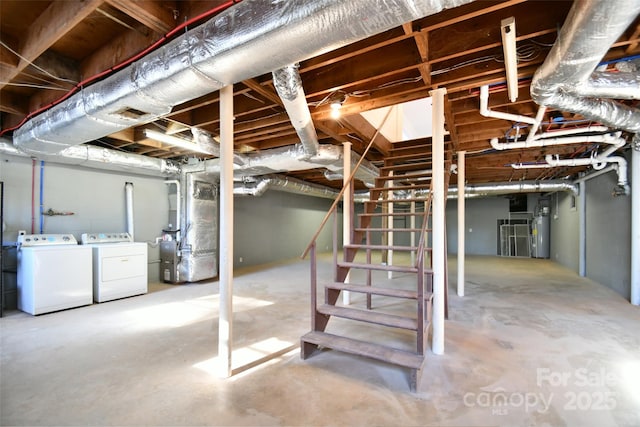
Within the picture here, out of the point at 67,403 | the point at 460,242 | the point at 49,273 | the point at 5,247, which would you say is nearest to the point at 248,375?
the point at 67,403

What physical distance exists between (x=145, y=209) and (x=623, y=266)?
27.7ft

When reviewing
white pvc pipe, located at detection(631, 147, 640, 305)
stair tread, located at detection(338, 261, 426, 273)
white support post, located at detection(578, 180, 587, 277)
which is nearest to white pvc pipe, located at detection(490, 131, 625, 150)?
white pvc pipe, located at detection(631, 147, 640, 305)

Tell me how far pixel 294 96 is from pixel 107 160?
3.58 m

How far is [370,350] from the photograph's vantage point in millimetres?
2258

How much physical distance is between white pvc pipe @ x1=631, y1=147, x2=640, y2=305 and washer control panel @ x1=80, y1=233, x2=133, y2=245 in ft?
26.0

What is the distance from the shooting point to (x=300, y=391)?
2025 millimetres

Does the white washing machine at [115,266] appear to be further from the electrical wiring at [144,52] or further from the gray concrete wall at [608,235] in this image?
the gray concrete wall at [608,235]

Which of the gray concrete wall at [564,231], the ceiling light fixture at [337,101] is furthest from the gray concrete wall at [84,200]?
the gray concrete wall at [564,231]

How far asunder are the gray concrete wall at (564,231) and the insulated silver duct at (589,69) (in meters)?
5.32

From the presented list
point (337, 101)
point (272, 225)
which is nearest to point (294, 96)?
point (337, 101)

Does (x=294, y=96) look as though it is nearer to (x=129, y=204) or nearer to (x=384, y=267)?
(x=384, y=267)

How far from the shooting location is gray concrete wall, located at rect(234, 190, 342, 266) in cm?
768

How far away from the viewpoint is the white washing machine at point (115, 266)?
4.20m

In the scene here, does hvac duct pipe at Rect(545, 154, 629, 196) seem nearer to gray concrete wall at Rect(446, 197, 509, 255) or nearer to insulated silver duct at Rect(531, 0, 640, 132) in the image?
insulated silver duct at Rect(531, 0, 640, 132)
